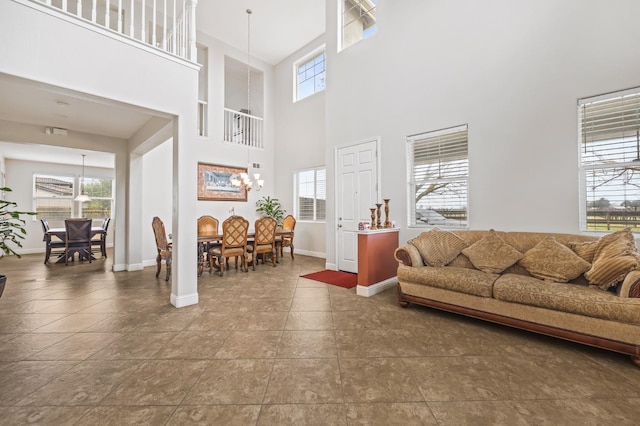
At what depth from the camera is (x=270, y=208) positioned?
728cm

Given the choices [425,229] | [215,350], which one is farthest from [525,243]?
[215,350]

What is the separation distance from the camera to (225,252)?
15.7 feet

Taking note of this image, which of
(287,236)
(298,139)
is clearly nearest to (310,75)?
(298,139)

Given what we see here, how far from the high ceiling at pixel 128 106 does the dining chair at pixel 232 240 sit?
201 cm

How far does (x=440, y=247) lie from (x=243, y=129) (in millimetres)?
6201

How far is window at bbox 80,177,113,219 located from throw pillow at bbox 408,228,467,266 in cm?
987

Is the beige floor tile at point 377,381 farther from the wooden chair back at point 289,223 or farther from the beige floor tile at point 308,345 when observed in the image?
the wooden chair back at point 289,223

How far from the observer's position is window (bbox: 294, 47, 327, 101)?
692cm

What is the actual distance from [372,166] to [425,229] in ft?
4.64

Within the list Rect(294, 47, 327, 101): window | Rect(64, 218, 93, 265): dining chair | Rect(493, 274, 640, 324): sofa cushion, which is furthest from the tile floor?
Rect(294, 47, 327, 101): window

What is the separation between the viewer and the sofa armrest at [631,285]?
206 centimetres

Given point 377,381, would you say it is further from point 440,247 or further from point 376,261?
point 376,261

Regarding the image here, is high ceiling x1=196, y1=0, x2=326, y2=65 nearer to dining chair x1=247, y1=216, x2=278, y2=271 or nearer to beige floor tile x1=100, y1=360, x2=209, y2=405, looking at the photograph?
dining chair x1=247, y1=216, x2=278, y2=271

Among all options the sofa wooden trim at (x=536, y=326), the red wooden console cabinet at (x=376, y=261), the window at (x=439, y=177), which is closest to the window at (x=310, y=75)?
the window at (x=439, y=177)
